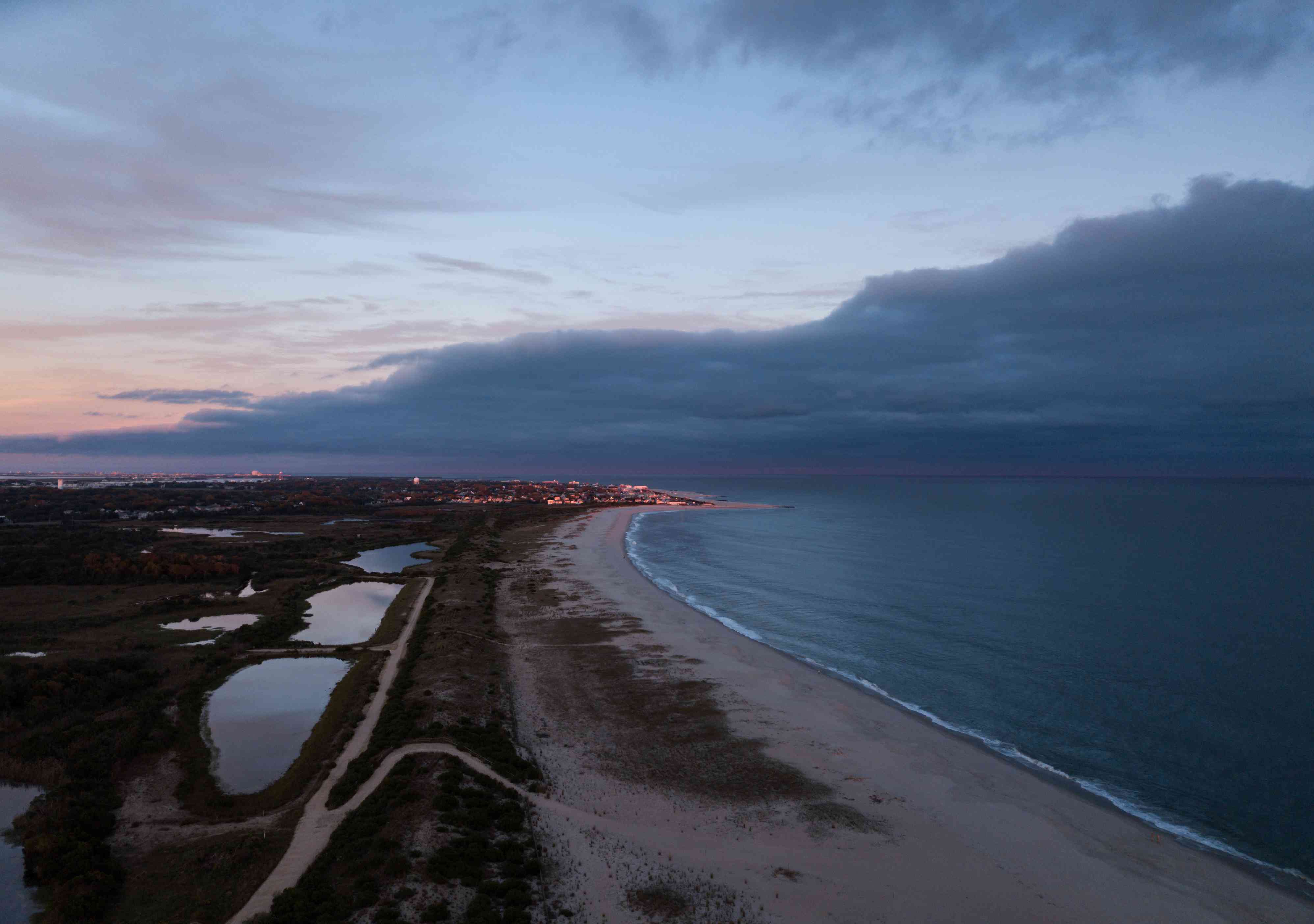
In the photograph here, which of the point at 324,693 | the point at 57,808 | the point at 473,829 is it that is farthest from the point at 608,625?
the point at 57,808

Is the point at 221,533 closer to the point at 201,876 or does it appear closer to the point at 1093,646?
the point at 201,876

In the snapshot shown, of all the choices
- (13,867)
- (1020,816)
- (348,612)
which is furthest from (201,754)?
(1020,816)

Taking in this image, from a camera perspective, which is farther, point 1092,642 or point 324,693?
point 1092,642

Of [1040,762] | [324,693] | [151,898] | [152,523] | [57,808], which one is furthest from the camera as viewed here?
[152,523]

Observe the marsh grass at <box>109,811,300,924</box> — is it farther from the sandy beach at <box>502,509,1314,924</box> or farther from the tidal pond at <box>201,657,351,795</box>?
the sandy beach at <box>502,509,1314,924</box>

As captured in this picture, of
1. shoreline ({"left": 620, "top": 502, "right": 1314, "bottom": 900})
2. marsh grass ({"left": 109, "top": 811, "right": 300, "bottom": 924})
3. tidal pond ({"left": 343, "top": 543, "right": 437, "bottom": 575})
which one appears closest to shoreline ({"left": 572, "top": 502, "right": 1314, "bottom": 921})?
shoreline ({"left": 620, "top": 502, "right": 1314, "bottom": 900})

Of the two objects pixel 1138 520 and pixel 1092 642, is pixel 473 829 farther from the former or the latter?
pixel 1138 520
